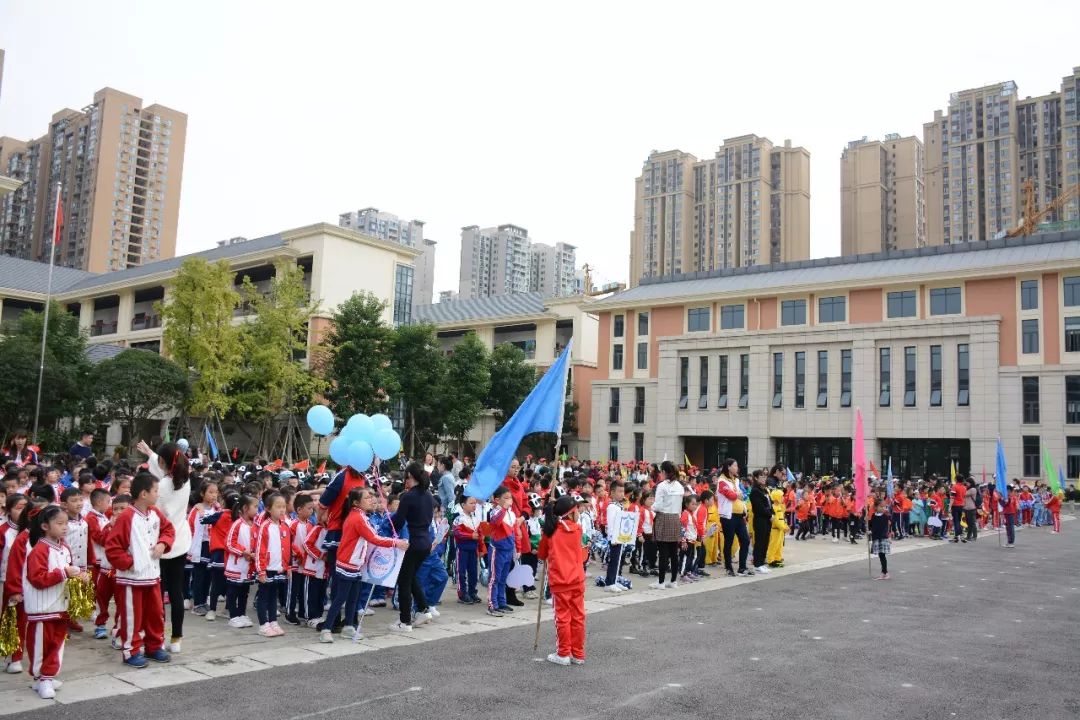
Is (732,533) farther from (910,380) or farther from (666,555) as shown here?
(910,380)

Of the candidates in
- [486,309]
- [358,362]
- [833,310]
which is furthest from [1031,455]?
[486,309]

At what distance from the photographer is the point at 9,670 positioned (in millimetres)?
7062

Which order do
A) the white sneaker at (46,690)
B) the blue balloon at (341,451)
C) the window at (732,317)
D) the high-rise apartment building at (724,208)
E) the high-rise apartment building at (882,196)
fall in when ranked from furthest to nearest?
the high-rise apartment building at (724,208)
the high-rise apartment building at (882,196)
the window at (732,317)
the blue balloon at (341,451)
the white sneaker at (46,690)

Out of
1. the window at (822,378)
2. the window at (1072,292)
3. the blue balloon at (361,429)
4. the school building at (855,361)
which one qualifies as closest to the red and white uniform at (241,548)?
the blue balloon at (361,429)

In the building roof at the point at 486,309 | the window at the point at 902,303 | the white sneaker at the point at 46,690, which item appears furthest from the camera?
the building roof at the point at 486,309

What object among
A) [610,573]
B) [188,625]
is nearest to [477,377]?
[610,573]

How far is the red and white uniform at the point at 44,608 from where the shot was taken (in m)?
6.43

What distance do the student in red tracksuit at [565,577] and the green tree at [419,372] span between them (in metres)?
38.2

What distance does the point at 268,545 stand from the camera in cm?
857

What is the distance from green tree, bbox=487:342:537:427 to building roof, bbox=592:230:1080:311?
25.6ft

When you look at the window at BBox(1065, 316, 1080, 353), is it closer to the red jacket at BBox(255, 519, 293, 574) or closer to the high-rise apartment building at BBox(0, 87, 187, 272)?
the red jacket at BBox(255, 519, 293, 574)

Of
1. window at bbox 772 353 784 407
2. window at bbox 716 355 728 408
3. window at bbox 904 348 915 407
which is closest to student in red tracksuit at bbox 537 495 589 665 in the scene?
window at bbox 904 348 915 407

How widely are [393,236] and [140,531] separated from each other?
357 feet

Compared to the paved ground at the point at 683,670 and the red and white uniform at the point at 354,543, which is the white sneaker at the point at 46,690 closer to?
the paved ground at the point at 683,670
